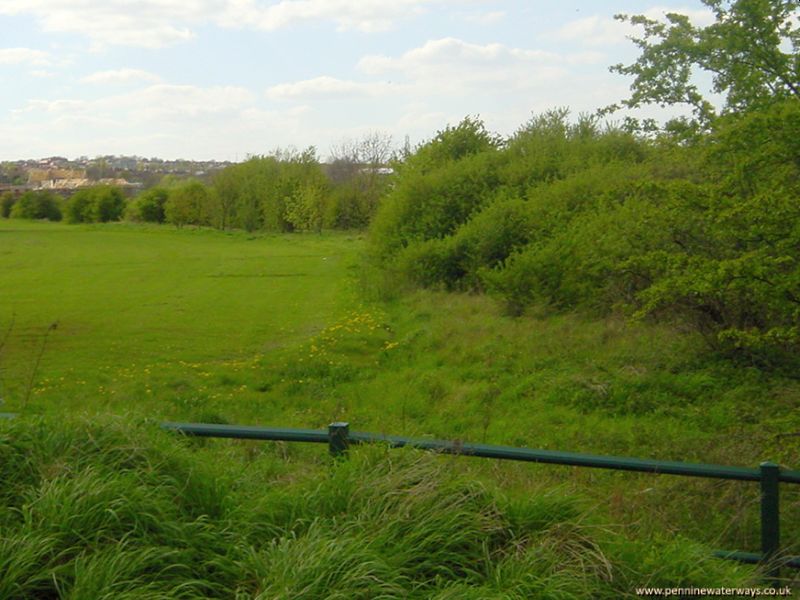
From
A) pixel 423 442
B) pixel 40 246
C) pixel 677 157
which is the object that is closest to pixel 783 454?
pixel 423 442

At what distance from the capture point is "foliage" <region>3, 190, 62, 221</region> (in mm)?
78625

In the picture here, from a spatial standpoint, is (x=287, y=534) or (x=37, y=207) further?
(x=37, y=207)

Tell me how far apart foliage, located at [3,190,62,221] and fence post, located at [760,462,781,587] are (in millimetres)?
78171

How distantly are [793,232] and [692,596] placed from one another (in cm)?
550

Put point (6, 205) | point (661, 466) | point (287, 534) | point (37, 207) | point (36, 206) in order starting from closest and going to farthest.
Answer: point (287, 534)
point (661, 466)
point (6, 205)
point (36, 206)
point (37, 207)

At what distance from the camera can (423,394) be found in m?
14.9

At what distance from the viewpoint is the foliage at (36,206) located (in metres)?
78.6

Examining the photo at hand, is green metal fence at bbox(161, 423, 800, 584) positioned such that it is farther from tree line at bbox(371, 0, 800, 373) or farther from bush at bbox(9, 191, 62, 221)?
bush at bbox(9, 191, 62, 221)

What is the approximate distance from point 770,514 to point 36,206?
86393 millimetres

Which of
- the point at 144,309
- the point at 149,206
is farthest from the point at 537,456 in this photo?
the point at 149,206

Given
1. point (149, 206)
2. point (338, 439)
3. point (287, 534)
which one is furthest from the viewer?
point (149, 206)

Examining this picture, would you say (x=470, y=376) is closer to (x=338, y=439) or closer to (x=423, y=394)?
(x=423, y=394)

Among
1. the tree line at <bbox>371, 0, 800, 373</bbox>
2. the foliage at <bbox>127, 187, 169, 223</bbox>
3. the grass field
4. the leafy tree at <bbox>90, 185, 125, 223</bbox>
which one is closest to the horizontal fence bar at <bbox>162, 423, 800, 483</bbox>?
the grass field

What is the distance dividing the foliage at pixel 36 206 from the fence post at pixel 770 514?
78.2m
